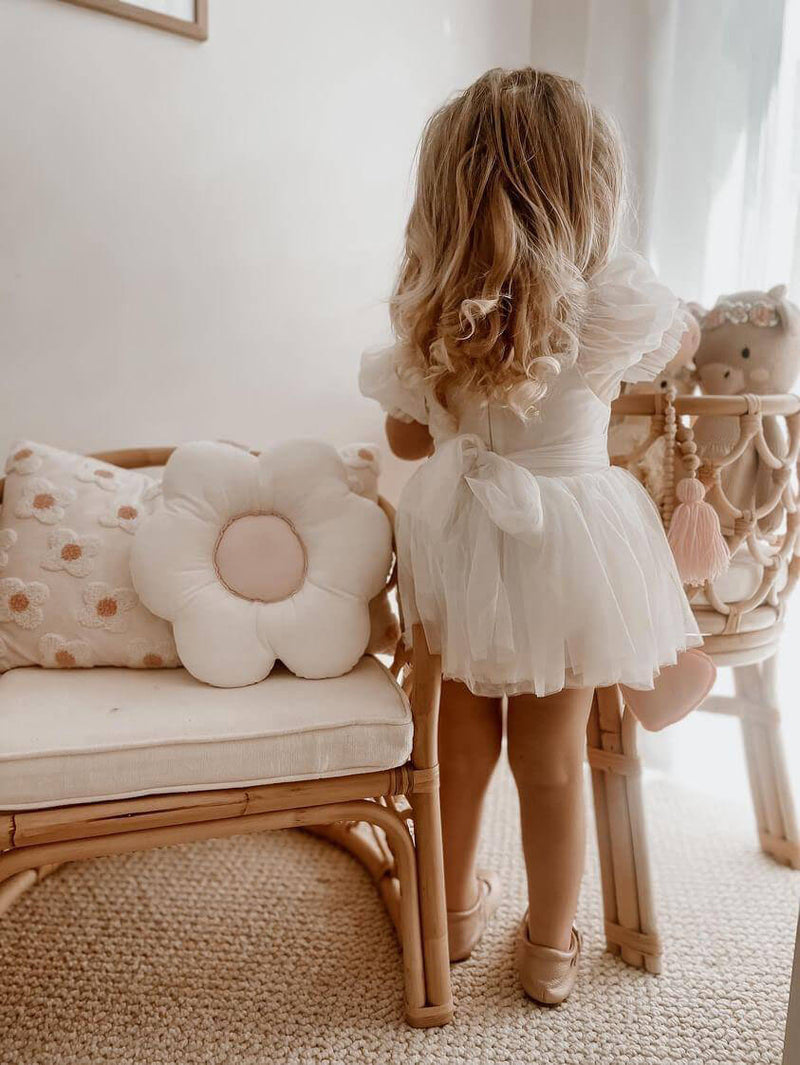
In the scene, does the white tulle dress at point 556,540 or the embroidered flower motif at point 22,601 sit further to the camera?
the embroidered flower motif at point 22,601

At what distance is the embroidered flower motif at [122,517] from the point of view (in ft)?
4.30

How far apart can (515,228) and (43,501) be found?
790 millimetres

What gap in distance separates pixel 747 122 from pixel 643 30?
1.01ft

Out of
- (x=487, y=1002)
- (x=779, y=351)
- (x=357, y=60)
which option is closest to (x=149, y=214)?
(x=357, y=60)

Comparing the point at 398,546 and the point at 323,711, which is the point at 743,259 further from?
the point at 323,711

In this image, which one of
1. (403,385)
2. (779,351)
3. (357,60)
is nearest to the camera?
(403,385)

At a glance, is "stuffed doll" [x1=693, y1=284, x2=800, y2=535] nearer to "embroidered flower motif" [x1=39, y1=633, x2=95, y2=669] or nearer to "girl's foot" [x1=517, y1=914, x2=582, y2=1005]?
"girl's foot" [x1=517, y1=914, x2=582, y2=1005]

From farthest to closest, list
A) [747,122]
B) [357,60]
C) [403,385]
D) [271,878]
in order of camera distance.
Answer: [357,60]
[747,122]
[271,878]
[403,385]

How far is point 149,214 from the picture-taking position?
1.54 m

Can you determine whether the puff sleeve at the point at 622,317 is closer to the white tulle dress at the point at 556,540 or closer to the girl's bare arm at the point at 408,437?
the white tulle dress at the point at 556,540

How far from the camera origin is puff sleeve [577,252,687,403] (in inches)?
42.3

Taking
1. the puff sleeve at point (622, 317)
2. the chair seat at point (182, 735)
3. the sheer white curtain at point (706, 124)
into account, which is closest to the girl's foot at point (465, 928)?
the chair seat at point (182, 735)

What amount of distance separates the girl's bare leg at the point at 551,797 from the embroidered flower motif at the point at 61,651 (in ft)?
2.02

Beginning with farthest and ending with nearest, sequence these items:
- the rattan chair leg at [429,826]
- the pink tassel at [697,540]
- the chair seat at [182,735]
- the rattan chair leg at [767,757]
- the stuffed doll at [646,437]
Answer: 1. the rattan chair leg at [767,757]
2. the stuffed doll at [646,437]
3. the pink tassel at [697,540]
4. the rattan chair leg at [429,826]
5. the chair seat at [182,735]
